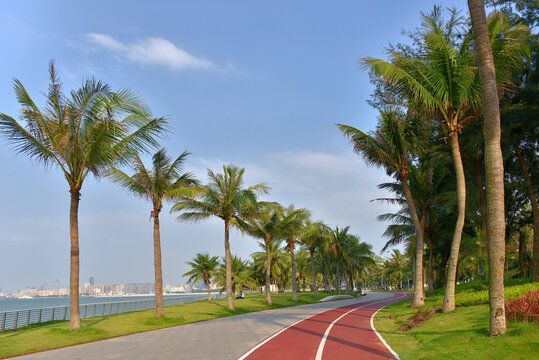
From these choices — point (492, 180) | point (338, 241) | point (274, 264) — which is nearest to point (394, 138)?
point (492, 180)

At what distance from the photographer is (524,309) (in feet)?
34.4

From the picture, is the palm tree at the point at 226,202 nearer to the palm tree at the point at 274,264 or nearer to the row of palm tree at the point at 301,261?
the row of palm tree at the point at 301,261

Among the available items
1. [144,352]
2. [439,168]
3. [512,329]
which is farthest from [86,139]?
[439,168]

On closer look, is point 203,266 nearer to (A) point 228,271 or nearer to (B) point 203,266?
(B) point 203,266

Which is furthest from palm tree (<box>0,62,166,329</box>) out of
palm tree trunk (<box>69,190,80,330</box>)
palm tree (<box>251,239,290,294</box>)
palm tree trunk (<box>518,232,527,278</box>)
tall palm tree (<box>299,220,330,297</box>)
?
palm tree (<box>251,239,290,294</box>)

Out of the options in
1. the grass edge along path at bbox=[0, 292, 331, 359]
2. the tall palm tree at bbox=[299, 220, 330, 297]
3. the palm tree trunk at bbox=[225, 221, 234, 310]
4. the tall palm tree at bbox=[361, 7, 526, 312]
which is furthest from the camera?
the tall palm tree at bbox=[299, 220, 330, 297]

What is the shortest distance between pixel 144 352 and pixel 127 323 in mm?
8269

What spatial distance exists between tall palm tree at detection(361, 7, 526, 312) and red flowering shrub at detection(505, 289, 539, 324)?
537 cm

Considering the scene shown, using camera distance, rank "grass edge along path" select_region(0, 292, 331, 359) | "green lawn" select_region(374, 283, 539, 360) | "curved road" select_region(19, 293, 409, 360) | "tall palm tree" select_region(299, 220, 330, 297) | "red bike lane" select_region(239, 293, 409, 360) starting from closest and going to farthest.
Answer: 1. "green lawn" select_region(374, 283, 539, 360)
2. "red bike lane" select_region(239, 293, 409, 360)
3. "curved road" select_region(19, 293, 409, 360)
4. "grass edge along path" select_region(0, 292, 331, 359)
5. "tall palm tree" select_region(299, 220, 330, 297)

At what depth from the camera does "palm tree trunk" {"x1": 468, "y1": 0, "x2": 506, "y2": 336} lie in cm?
1015

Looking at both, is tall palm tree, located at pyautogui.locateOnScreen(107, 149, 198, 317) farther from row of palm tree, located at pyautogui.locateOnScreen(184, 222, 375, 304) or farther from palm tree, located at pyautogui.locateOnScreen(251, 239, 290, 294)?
palm tree, located at pyautogui.locateOnScreen(251, 239, 290, 294)

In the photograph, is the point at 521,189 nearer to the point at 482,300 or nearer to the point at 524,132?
the point at 524,132

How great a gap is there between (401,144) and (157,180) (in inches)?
576

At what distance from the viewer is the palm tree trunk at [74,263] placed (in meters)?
16.6
